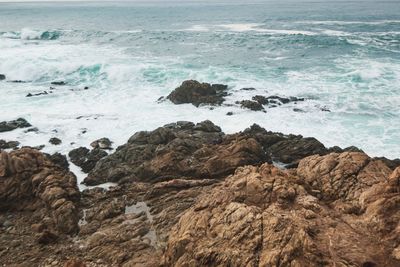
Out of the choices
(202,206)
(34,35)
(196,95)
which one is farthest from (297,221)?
(34,35)

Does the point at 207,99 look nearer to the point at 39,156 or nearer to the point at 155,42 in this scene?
the point at 39,156

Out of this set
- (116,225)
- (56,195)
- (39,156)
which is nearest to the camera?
(116,225)

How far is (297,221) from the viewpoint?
994 centimetres

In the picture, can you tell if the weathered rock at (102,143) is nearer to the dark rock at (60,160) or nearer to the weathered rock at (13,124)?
the dark rock at (60,160)

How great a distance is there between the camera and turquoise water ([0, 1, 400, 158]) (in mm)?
26547

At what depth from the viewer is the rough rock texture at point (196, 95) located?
104 ft

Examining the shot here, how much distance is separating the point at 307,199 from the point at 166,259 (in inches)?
171

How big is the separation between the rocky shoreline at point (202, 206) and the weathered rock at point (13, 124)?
272 inches

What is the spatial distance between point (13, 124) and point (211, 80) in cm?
1912

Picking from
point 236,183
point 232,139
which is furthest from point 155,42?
point 236,183

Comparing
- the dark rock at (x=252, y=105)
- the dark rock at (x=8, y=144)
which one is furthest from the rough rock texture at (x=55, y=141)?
the dark rock at (x=252, y=105)

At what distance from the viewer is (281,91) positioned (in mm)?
34594

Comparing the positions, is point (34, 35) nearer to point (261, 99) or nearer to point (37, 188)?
point (261, 99)

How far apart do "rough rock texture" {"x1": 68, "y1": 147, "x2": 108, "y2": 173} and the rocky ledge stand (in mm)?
938
